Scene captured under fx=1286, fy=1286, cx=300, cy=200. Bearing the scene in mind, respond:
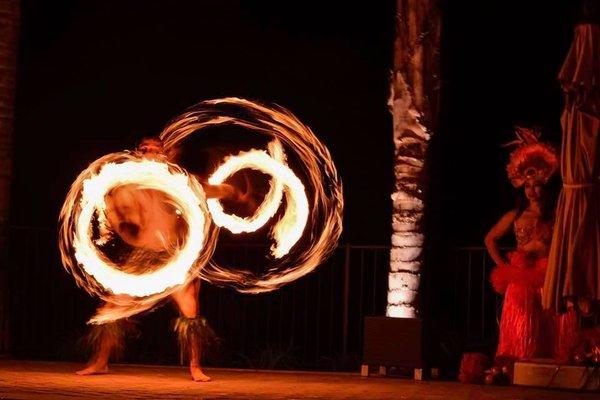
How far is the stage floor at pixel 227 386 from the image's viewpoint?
10.7 metres

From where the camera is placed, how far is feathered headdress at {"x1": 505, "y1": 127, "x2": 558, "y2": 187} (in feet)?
39.7

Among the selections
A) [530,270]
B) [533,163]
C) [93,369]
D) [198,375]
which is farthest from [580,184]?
[93,369]

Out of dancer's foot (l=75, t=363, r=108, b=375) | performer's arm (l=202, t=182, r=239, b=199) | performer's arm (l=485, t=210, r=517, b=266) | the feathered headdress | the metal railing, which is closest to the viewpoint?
performer's arm (l=202, t=182, r=239, b=199)

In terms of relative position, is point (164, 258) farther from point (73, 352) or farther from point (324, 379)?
point (73, 352)

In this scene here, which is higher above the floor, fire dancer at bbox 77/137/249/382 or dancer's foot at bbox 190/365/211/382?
fire dancer at bbox 77/137/249/382

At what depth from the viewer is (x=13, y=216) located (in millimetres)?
20547

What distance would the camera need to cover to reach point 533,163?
477 inches

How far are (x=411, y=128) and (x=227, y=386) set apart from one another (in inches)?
127

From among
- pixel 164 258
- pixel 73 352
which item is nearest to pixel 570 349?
pixel 164 258

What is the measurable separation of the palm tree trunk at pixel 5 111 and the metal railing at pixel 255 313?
0.40 m

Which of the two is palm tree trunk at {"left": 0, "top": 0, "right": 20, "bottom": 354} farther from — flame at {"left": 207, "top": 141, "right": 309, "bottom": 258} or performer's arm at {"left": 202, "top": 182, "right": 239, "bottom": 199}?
performer's arm at {"left": 202, "top": 182, "right": 239, "bottom": 199}

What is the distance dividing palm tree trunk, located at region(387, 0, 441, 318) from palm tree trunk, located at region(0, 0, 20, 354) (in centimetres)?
406

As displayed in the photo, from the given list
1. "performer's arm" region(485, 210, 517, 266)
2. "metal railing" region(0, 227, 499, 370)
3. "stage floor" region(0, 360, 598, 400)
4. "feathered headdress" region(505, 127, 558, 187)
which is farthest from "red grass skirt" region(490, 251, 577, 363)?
"metal railing" region(0, 227, 499, 370)

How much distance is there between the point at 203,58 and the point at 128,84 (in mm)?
1433
